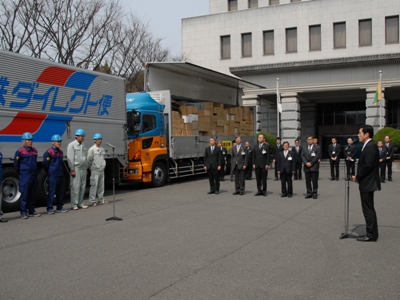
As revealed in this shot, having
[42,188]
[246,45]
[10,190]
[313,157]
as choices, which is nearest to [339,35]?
[246,45]

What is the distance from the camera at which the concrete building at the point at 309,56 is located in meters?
29.8

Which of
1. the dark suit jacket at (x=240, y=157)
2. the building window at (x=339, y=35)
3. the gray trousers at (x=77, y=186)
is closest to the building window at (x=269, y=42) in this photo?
the building window at (x=339, y=35)

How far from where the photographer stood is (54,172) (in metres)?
11.4

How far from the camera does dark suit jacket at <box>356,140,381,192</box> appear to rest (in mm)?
7652

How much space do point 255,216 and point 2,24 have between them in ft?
60.4

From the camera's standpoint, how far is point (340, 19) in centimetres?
3195

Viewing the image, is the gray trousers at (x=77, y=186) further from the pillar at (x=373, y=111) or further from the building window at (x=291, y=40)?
the building window at (x=291, y=40)

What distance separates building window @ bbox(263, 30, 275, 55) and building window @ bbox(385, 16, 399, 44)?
7871 millimetres

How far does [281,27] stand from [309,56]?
10.4 feet

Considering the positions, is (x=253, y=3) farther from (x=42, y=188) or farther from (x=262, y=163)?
(x=42, y=188)

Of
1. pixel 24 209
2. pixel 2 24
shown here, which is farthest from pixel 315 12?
pixel 24 209

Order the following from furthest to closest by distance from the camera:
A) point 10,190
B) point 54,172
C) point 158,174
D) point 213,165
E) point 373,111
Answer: point 373,111 < point 158,174 < point 213,165 < point 10,190 < point 54,172

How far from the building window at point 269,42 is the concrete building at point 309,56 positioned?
2.9 inches

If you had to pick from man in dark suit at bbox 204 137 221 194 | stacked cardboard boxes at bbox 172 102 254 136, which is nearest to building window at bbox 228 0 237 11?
stacked cardboard boxes at bbox 172 102 254 136
